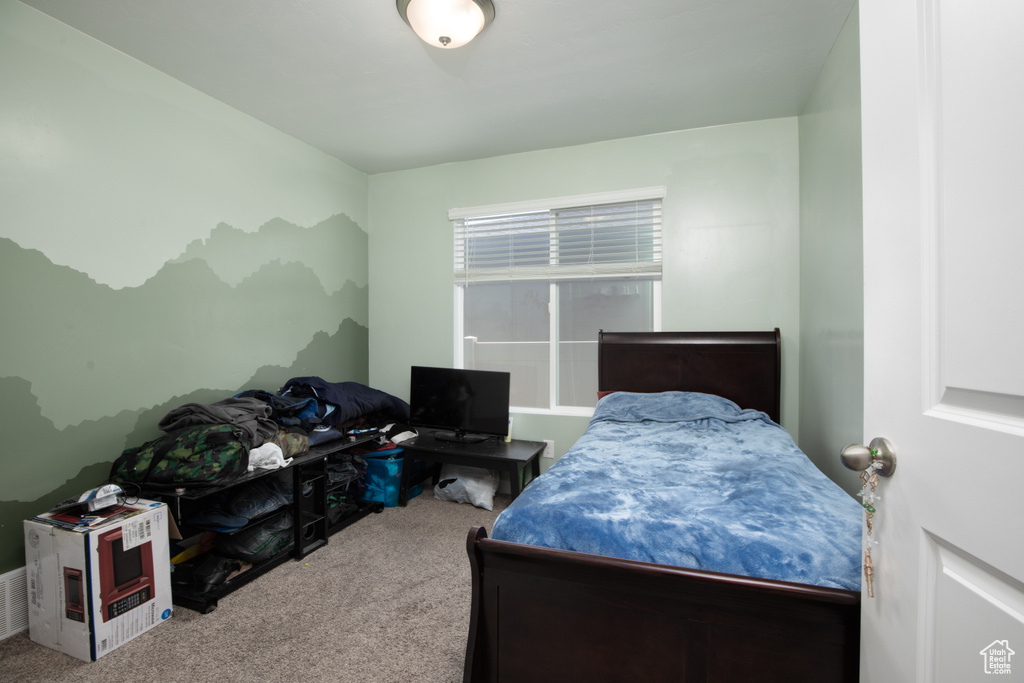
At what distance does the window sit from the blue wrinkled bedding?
1371mm

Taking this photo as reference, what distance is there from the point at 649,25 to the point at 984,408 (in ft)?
6.87

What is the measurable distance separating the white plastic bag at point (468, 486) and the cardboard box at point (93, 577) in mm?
1669

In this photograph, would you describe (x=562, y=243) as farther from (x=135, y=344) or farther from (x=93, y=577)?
(x=93, y=577)

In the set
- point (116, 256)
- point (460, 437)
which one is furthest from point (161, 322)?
point (460, 437)

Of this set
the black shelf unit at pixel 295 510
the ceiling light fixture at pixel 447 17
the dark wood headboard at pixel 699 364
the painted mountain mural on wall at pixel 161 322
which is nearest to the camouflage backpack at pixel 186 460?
the black shelf unit at pixel 295 510

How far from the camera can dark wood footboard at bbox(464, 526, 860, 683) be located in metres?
1.04

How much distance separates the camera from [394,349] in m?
3.89

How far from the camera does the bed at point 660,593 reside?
105 centimetres

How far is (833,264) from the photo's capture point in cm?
223

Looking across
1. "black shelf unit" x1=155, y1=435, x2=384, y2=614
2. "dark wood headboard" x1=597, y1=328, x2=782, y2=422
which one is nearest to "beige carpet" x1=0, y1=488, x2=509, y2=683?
"black shelf unit" x1=155, y1=435, x2=384, y2=614

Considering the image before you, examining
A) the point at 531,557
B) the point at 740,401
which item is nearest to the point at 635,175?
the point at 740,401

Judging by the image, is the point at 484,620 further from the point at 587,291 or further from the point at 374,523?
the point at 587,291

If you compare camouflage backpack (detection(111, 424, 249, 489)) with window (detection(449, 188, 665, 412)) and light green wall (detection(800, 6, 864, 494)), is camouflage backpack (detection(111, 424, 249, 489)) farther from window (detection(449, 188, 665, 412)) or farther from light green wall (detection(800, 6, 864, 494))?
light green wall (detection(800, 6, 864, 494))

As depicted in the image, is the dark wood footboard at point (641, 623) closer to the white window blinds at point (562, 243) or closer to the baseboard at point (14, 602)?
the baseboard at point (14, 602)
